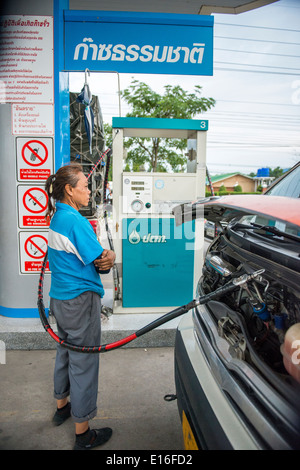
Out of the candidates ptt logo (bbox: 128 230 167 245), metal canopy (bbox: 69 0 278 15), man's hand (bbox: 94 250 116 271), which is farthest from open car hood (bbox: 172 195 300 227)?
metal canopy (bbox: 69 0 278 15)

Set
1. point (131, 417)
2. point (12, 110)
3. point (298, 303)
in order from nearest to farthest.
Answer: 1. point (298, 303)
2. point (131, 417)
3. point (12, 110)

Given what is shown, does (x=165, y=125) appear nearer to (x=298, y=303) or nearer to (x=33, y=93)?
(x=33, y=93)

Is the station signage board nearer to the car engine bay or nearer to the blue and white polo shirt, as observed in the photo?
the blue and white polo shirt

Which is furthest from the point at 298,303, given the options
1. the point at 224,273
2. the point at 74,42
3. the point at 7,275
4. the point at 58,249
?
the point at 74,42

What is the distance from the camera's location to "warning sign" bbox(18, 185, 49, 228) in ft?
12.1

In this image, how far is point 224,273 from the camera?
169cm

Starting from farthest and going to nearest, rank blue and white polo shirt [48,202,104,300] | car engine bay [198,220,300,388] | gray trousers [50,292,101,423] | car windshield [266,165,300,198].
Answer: car windshield [266,165,300,198] → gray trousers [50,292,101,423] → blue and white polo shirt [48,202,104,300] → car engine bay [198,220,300,388]

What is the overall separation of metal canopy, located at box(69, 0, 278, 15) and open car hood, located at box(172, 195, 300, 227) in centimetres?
407

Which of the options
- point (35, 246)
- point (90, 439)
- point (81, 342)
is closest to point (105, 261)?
point (81, 342)

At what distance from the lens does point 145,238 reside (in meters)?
3.88

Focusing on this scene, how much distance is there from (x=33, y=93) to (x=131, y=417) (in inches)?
130

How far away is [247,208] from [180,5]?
4.87 meters

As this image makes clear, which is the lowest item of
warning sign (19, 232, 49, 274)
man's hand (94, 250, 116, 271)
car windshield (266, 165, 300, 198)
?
warning sign (19, 232, 49, 274)

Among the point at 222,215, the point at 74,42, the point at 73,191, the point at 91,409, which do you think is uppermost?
the point at 74,42
